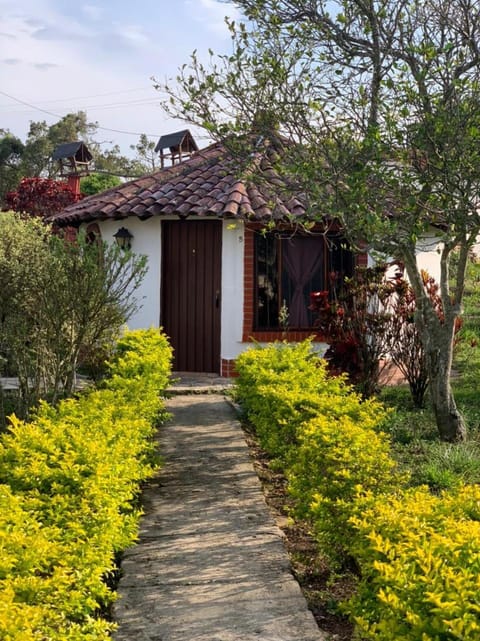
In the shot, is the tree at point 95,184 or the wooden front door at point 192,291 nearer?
the wooden front door at point 192,291

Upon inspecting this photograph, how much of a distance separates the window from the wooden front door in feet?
2.38

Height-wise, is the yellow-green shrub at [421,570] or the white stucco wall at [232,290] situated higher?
the white stucco wall at [232,290]

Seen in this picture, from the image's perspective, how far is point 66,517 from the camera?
11.5ft

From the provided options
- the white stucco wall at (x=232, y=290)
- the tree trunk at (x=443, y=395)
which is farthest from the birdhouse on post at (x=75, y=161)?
the tree trunk at (x=443, y=395)

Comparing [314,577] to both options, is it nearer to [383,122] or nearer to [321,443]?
[321,443]

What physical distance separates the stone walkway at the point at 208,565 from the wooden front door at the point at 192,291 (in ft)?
16.9

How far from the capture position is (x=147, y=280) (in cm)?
1218

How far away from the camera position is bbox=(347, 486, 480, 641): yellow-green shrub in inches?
90.0

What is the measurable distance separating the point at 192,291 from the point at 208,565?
26.6 feet

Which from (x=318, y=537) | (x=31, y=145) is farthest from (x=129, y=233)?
(x=31, y=145)

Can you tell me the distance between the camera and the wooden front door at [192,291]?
11.9 meters

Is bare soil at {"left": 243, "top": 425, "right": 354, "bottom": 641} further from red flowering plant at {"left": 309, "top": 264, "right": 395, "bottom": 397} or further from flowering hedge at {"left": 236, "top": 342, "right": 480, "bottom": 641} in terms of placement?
red flowering plant at {"left": 309, "top": 264, "right": 395, "bottom": 397}

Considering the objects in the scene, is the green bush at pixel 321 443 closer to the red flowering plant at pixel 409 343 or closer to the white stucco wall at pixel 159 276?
the red flowering plant at pixel 409 343

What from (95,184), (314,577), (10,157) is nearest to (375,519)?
(314,577)
